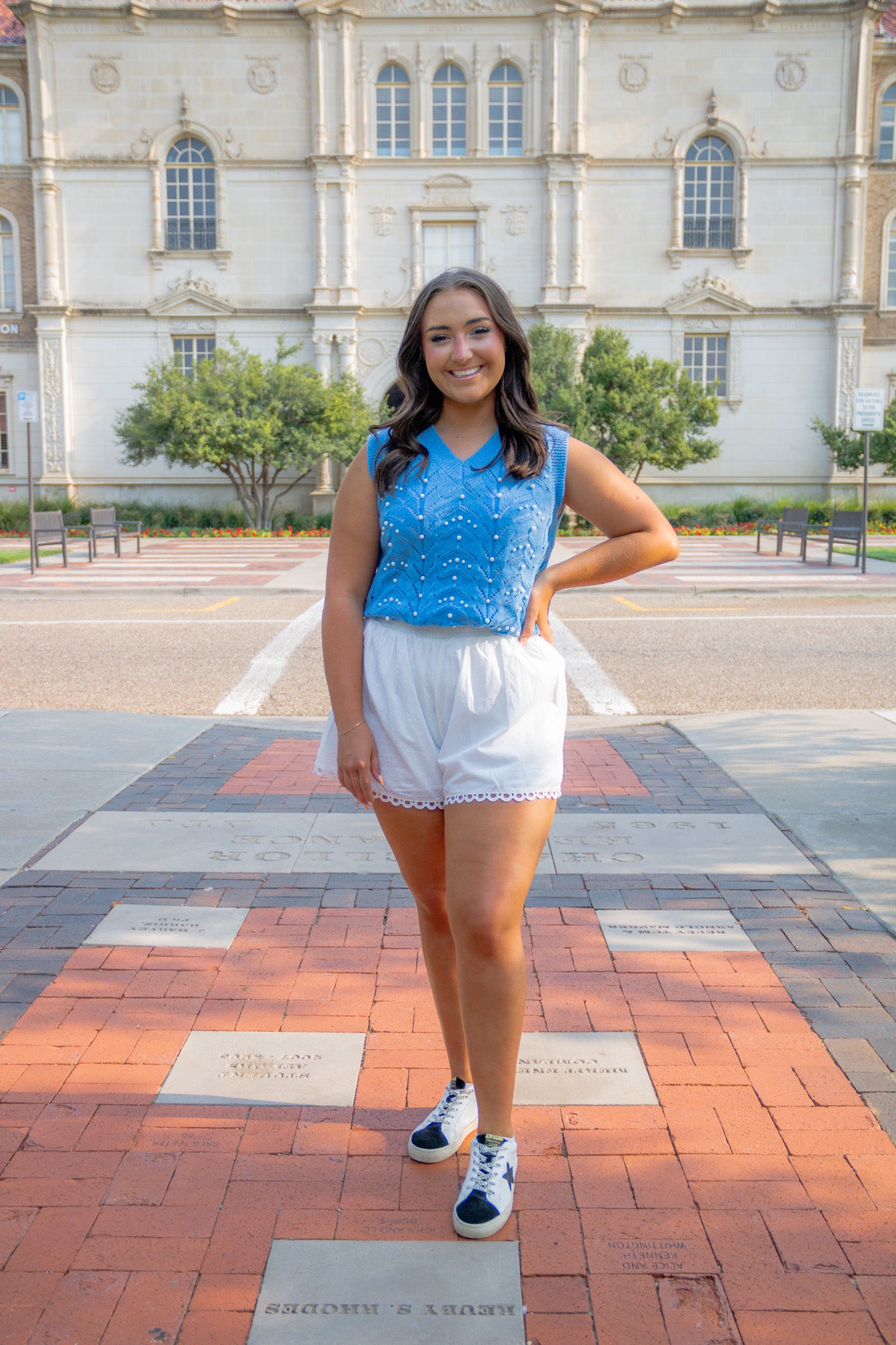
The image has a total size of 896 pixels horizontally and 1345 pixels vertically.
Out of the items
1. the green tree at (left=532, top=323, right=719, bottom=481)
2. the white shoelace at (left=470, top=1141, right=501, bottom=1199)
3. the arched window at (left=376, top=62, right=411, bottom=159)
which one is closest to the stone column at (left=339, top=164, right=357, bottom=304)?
the arched window at (left=376, top=62, right=411, bottom=159)

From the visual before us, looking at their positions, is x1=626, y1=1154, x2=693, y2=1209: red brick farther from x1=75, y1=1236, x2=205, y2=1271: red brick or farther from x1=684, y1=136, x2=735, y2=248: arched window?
x1=684, y1=136, x2=735, y2=248: arched window

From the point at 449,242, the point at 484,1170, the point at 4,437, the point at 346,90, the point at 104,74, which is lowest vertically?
the point at 484,1170

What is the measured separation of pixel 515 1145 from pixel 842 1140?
2.70ft

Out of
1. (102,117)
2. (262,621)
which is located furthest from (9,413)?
(262,621)

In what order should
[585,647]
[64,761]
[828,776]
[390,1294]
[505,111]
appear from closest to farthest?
[390,1294], [828,776], [64,761], [585,647], [505,111]

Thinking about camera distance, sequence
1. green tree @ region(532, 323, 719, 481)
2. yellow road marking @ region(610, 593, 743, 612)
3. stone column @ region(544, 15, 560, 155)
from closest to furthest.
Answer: yellow road marking @ region(610, 593, 743, 612) → green tree @ region(532, 323, 719, 481) → stone column @ region(544, 15, 560, 155)

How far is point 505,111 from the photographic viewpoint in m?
35.3

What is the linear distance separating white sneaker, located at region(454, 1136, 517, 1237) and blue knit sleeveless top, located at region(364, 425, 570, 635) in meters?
1.15

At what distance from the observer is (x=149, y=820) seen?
18.7ft

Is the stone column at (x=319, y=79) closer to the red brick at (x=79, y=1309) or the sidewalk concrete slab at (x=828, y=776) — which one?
the sidewalk concrete slab at (x=828, y=776)

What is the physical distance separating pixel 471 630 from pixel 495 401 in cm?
54

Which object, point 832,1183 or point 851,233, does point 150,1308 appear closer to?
point 832,1183

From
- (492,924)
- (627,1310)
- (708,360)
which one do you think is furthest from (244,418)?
(627,1310)

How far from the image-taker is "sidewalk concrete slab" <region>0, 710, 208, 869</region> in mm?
5598
